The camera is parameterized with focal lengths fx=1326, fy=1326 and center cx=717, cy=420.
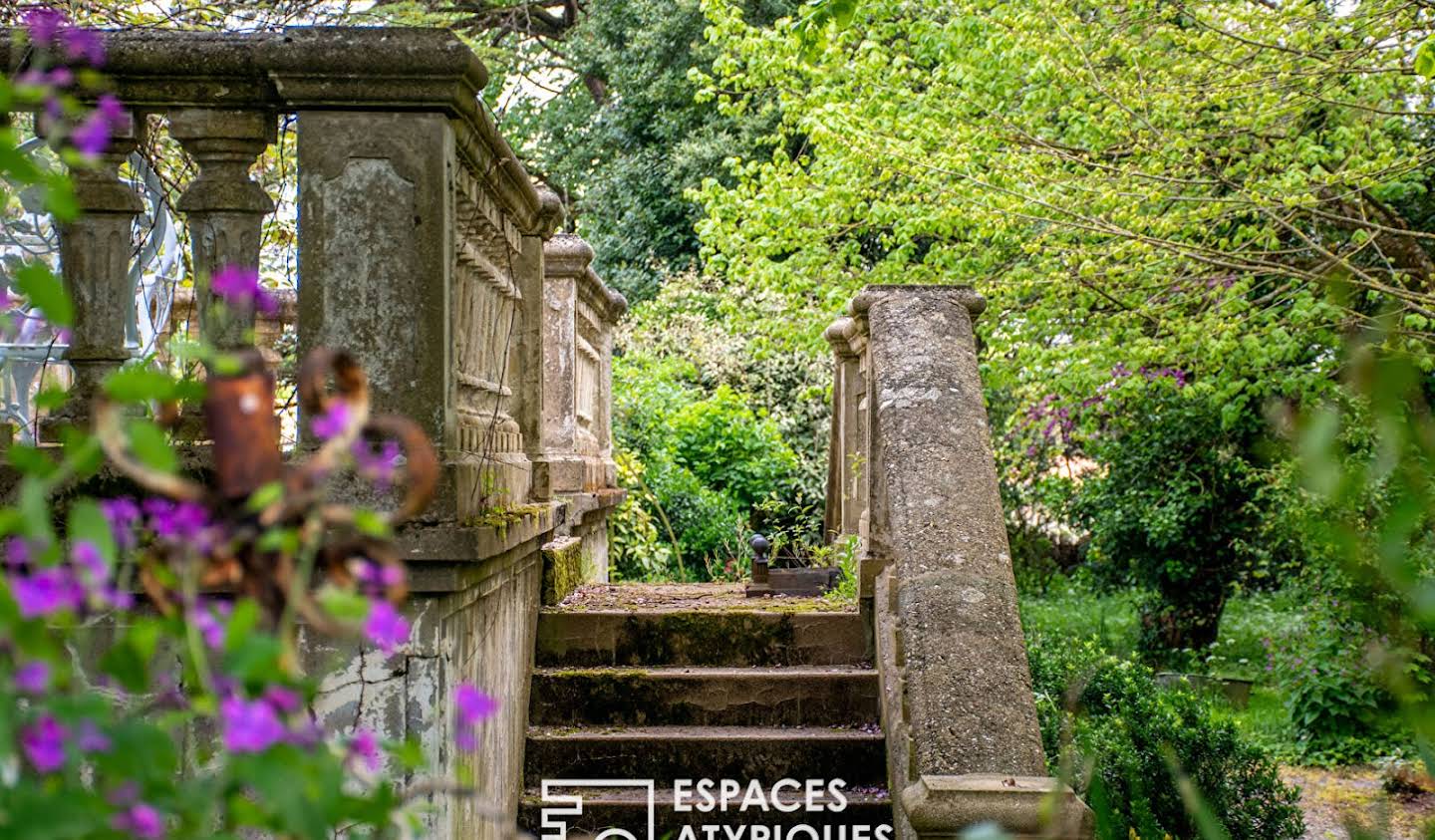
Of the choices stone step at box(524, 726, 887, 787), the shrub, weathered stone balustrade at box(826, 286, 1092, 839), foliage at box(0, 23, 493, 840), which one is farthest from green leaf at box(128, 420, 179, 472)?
the shrub

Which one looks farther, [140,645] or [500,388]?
[500,388]

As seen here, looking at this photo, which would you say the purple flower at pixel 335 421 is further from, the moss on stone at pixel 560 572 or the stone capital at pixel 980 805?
the moss on stone at pixel 560 572

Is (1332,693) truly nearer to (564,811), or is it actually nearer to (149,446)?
(564,811)

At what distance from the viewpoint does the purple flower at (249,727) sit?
Answer: 3.05ft

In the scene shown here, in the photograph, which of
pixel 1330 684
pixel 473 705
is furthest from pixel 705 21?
pixel 473 705

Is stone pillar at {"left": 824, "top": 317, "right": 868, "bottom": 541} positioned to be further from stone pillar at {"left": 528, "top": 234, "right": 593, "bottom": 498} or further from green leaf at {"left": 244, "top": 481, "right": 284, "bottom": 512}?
green leaf at {"left": 244, "top": 481, "right": 284, "bottom": 512}

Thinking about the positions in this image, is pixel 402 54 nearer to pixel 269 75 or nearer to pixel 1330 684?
pixel 269 75

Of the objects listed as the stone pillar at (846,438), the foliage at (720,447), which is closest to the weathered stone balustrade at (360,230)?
the stone pillar at (846,438)

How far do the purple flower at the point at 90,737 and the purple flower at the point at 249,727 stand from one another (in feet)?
0.28

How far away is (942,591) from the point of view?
3.93 meters

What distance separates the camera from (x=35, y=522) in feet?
3.03

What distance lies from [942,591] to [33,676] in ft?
10.6

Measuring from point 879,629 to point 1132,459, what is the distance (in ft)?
30.6

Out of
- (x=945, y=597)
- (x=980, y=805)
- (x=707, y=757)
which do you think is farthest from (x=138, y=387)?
(x=707, y=757)
